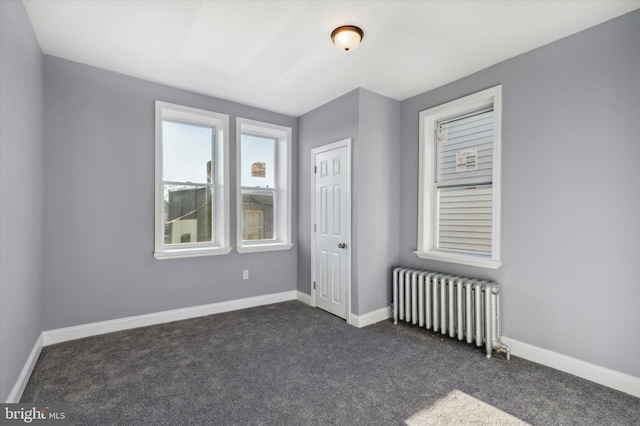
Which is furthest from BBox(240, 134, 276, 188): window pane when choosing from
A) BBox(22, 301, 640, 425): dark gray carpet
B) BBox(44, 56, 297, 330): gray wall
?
BBox(22, 301, 640, 425): dark gray carpet

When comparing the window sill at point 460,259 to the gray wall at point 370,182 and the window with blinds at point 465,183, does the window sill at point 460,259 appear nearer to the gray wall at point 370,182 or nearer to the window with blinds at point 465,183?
the window with blinds at point 465,183

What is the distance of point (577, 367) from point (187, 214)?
420 centimetres

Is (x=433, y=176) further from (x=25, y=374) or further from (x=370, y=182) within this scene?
(x=25, y=374)

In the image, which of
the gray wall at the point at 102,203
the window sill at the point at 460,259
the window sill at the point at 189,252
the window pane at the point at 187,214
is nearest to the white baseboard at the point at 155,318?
the gray wall at the point at 102,203

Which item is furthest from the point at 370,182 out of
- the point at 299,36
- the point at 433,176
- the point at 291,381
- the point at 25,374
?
the point at 25,374

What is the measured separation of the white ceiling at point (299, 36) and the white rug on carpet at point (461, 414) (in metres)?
2.79

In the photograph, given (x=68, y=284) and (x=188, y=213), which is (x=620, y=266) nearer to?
(x=188, y=213)

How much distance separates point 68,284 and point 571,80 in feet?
16.4

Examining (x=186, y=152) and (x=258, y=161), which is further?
(x=258, y=161)

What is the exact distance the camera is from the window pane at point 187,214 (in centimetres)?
360

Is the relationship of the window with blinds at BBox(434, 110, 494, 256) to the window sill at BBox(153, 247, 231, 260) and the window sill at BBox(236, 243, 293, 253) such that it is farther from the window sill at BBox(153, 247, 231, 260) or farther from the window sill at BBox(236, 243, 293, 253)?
the window sill at BBox(153, 247, 231, 260)

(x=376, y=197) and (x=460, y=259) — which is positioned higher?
(x=376, y=197)

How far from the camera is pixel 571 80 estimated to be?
2418 mm

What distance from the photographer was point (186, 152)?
373cm
